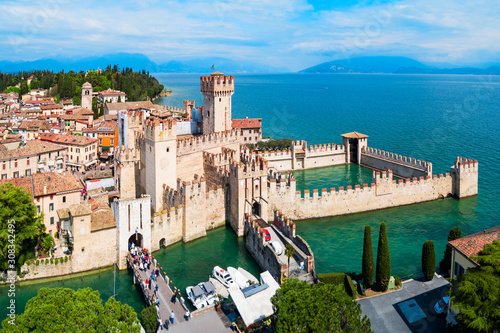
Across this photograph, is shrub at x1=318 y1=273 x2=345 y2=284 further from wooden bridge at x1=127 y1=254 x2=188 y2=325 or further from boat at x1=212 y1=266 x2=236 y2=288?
wooden bridge at x1=127 y1=254 x2=188 y2=325

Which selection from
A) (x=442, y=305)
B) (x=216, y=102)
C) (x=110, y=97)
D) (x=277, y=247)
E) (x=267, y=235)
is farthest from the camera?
(x=110, y=97)

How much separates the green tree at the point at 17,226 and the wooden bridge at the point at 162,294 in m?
6.59

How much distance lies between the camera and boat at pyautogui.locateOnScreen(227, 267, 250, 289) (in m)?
27.6

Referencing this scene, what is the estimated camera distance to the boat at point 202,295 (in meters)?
26.0

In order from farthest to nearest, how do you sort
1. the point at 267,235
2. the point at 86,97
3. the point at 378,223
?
the point at 86,97
the point at 378,223
the point at 267,235

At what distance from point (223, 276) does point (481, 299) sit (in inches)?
612

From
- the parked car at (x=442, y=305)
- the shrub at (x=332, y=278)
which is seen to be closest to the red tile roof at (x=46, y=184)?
the shrub at (x=332, y=278)

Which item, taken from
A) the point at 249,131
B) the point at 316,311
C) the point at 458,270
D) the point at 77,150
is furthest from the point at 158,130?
the point at 249,131

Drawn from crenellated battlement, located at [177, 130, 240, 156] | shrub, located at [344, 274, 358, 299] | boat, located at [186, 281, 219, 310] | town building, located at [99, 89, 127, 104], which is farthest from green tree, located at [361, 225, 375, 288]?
town building, located at [99, 89, 127, 104]

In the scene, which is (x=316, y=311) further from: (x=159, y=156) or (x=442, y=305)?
(x=159, y=156)

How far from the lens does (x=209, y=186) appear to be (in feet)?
133

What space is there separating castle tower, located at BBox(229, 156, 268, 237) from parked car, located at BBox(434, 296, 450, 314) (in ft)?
53.5

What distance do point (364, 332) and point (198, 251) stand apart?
695 inches

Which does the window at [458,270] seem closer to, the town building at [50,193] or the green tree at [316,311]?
the green tree at [316,311]
